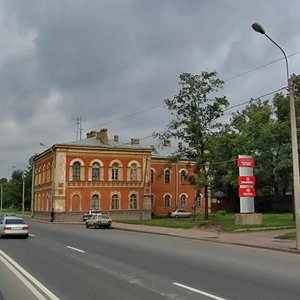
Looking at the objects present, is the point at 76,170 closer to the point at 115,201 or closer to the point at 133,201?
the point at 115,201

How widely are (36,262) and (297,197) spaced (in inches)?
450

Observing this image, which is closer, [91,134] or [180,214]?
[180,214]

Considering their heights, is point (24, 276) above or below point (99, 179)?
below

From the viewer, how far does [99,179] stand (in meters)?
72.4

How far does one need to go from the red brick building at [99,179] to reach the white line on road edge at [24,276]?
168 feet

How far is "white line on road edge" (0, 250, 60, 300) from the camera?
382 inches

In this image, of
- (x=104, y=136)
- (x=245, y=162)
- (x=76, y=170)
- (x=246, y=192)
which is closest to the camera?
(x=246, y=192)

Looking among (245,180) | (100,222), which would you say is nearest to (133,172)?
(100,222)

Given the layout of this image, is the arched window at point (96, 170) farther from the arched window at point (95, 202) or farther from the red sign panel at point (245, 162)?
the red sign panel at point (245, 162)

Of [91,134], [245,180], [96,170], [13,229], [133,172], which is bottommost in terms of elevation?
[13,229]

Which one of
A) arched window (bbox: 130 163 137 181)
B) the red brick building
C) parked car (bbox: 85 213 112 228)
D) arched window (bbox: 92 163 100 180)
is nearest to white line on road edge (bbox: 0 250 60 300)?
parked car (bbox: 85 213 112 228)

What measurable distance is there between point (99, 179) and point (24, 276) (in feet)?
197

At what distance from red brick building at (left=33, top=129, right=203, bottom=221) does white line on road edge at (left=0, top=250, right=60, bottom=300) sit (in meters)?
51.3

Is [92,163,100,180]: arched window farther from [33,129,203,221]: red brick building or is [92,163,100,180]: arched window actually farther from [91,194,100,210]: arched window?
[91,194,100,210]: arched window
